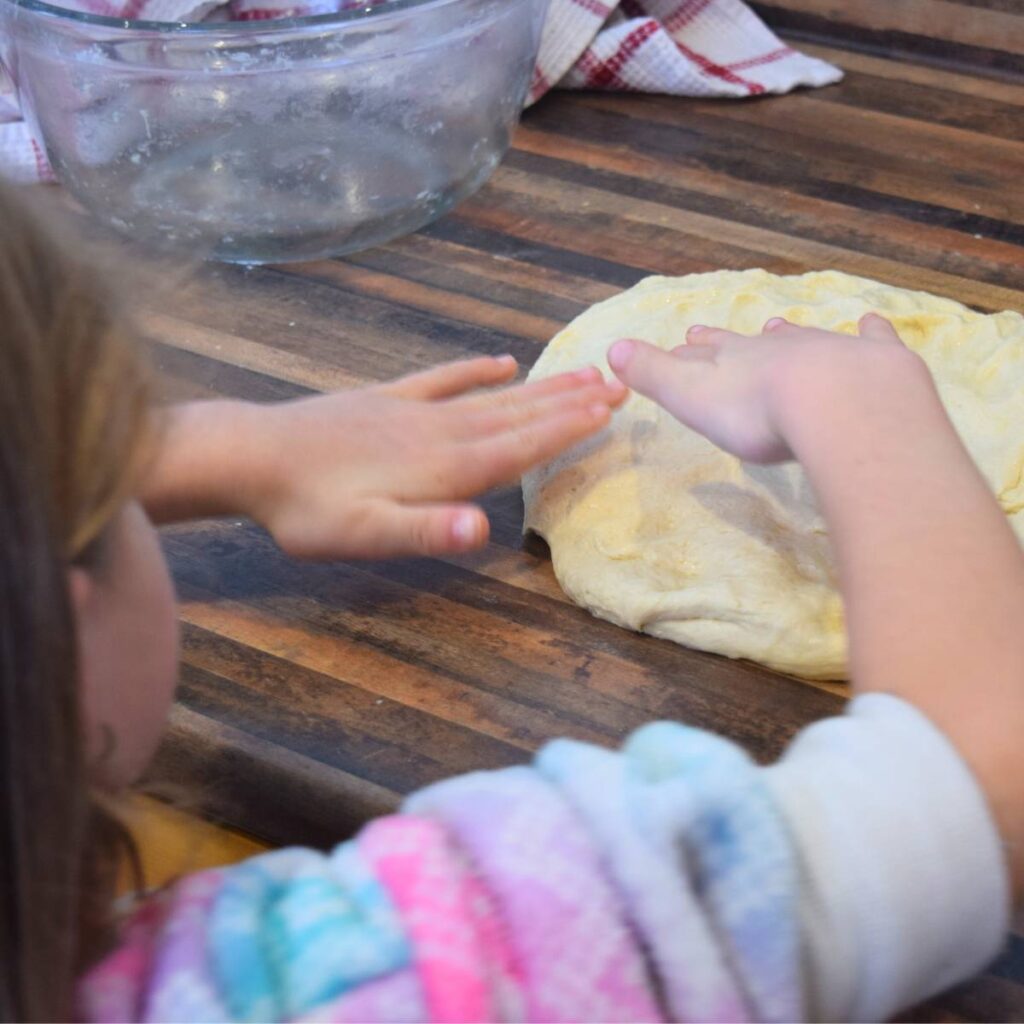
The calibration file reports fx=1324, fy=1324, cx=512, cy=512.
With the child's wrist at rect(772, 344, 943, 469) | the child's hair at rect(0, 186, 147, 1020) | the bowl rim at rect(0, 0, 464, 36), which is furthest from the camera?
the bowl rim at rect(0, 0, 464, 36)

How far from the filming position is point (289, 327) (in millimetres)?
1193

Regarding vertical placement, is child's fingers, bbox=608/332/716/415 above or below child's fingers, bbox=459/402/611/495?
above

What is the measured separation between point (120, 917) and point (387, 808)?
25 cm

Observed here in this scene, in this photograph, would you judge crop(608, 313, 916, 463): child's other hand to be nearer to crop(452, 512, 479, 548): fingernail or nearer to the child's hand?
the child's hand

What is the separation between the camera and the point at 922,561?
27.2 inches

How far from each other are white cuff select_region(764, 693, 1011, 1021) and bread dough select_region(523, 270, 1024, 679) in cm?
27

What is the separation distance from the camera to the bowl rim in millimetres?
1133

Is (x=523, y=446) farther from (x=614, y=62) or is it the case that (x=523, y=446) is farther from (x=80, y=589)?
(x=614, y=62)

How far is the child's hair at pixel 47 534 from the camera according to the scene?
1.52 ft

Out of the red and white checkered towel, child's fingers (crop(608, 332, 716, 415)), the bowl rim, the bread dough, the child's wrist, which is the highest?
the bowl rim

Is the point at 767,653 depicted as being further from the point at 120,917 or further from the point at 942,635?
the point at 120,917

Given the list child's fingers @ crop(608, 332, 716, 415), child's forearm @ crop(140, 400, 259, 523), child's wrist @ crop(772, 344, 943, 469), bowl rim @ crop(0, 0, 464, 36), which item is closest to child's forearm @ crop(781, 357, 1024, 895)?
child's wrist @ crop(772, 344, 943, 469)

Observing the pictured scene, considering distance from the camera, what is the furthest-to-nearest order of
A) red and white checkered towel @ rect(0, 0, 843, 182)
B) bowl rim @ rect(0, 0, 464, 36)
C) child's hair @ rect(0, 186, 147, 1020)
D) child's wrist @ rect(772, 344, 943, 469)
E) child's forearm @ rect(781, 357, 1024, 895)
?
red and white checkered towel @ rect(0, 0, 843, 182) < bowl rim @ rect(0, 0, 464, 36) < child's wrist @ rect(772, 344, 943, 469) < child's forearm @ rect(781, 357, 1024, 895) < child's hair @ rect(0, 186, 147, 1020)

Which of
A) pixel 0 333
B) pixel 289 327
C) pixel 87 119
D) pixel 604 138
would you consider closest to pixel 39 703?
pixel 0 333
